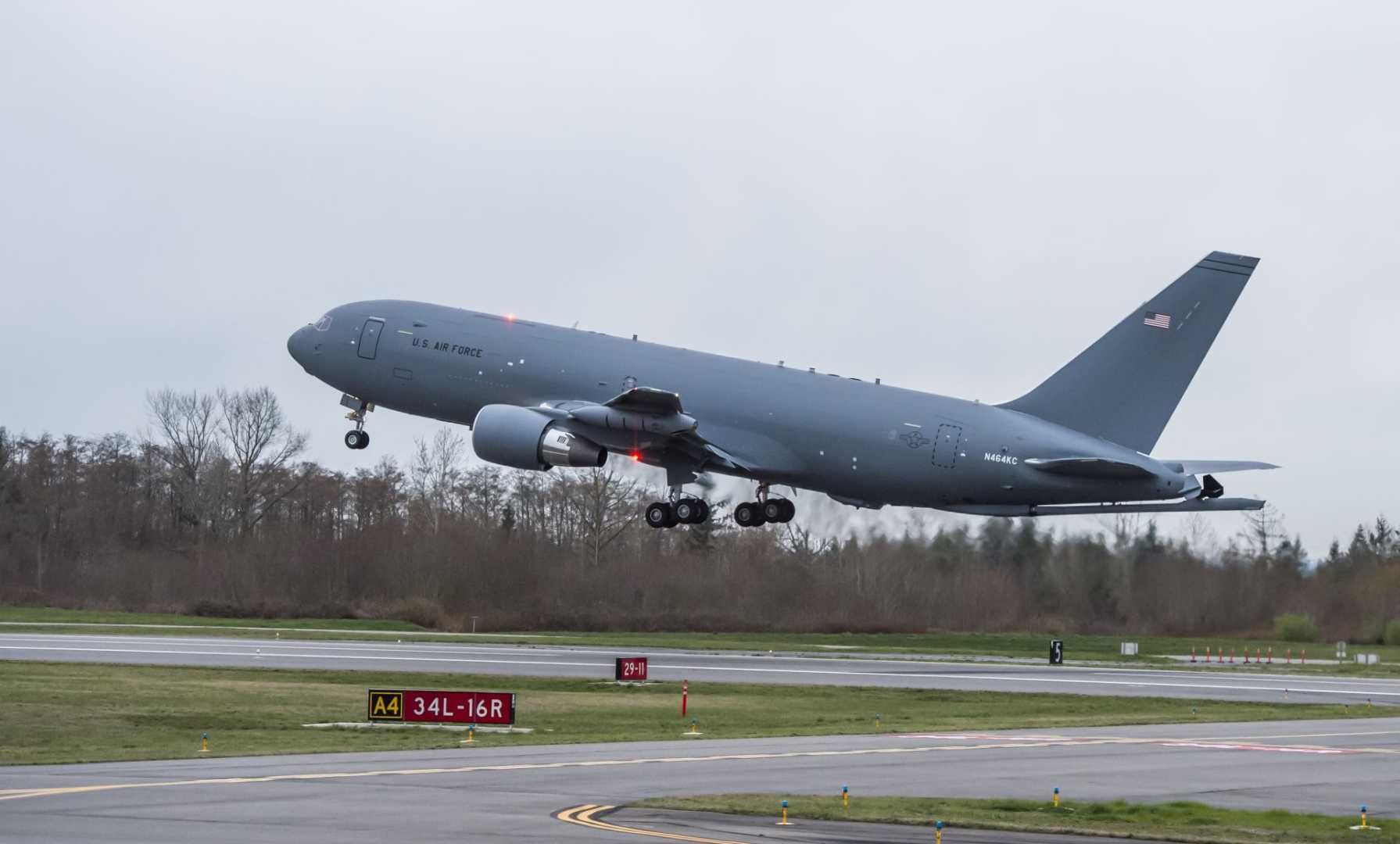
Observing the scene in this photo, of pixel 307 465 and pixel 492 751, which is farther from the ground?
pixel 307 465

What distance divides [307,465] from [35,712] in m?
77.6

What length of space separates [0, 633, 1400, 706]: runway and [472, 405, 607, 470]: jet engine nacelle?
19.9 feet

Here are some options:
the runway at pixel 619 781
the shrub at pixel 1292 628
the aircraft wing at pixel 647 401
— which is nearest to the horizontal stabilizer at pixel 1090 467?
the aircraft wing at pixel 647 401

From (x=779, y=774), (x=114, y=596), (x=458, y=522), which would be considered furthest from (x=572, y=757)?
(x=114, y=596)

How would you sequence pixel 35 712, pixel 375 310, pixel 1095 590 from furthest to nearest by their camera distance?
pixel 1095 590
pixel 375 310
pixel 35 712

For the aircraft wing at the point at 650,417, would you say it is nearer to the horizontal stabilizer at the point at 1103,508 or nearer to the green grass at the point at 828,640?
the horizontal stabilizer at the point at 1103,508

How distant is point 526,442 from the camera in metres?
50.1

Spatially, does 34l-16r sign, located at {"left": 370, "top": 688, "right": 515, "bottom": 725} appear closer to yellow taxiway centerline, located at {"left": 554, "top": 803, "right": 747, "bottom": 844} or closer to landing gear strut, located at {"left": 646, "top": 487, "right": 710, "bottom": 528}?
yellow taxiway centerline, located at {"left": 554, "top": 803, "right": 747, "bottom": 844}

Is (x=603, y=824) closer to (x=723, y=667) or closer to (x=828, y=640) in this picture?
(x=723, y=667)

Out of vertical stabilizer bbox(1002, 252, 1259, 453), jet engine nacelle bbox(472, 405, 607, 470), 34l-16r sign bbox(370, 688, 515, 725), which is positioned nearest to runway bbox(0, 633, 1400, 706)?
jet engine nacelle bbox(472, 405, 607, 470)

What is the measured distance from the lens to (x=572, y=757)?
2783 centimetres

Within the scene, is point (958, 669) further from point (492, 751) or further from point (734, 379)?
point (492, 751)

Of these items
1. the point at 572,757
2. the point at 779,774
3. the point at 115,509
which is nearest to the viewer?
the point at 779,774

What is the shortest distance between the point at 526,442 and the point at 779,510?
9.39 metres
